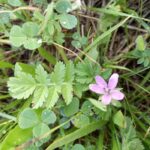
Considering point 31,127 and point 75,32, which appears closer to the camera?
point 31,127

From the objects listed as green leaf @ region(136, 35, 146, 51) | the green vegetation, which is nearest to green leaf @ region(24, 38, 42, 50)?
the green vegetation

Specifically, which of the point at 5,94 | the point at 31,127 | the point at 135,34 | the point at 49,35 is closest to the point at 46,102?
the point at 31,127

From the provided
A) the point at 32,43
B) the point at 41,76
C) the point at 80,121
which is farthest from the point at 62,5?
the point at 80,121

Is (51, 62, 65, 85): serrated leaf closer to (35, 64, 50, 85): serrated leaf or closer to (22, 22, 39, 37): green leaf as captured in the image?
(35, 64, 50, 85): serrated leaf

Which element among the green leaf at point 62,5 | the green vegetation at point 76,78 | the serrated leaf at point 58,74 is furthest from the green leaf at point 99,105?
the green leaf at point 62,5

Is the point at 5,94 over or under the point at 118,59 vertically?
under

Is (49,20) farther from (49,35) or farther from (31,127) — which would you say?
(31,127)

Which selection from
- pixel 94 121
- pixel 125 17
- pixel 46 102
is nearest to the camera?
pixel 46 102

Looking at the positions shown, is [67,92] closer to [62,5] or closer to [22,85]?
[22,85]
